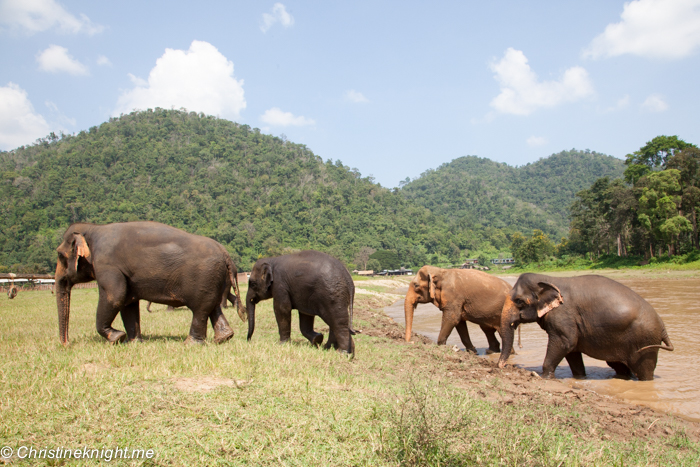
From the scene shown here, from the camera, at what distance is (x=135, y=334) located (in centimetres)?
827

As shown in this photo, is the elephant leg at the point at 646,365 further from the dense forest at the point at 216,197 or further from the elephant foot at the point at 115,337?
the dense forest at the point at 216,197

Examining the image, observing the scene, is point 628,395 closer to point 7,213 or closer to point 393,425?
point 393,425

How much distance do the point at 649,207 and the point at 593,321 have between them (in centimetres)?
5097

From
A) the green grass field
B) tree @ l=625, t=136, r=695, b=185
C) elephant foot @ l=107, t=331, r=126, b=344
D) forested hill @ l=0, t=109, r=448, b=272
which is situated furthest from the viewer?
forested hill @ l=0, t=109, r=448, b=272

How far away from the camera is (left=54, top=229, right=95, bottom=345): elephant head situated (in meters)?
7.92

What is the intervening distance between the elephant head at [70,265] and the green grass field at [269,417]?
139 cm

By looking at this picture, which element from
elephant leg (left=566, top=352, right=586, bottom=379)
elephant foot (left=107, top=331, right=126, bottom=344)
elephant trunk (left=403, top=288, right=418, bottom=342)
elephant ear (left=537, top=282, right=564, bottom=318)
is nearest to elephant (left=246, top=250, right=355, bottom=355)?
elephant foot (left=107, top=331, right=126, bottom=344)

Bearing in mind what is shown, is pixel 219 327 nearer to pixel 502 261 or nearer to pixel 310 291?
pixel 310 291

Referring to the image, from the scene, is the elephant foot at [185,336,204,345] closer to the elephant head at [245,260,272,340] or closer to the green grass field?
the green grass field

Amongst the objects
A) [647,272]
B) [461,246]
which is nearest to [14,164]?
[461,246]

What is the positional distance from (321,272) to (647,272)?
49788 millimetres

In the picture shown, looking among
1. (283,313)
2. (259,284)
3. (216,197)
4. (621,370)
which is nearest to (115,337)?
(259,284)

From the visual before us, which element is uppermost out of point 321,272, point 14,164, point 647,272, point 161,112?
point 161,112

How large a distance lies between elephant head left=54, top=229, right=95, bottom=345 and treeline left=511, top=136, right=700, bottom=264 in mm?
52110
